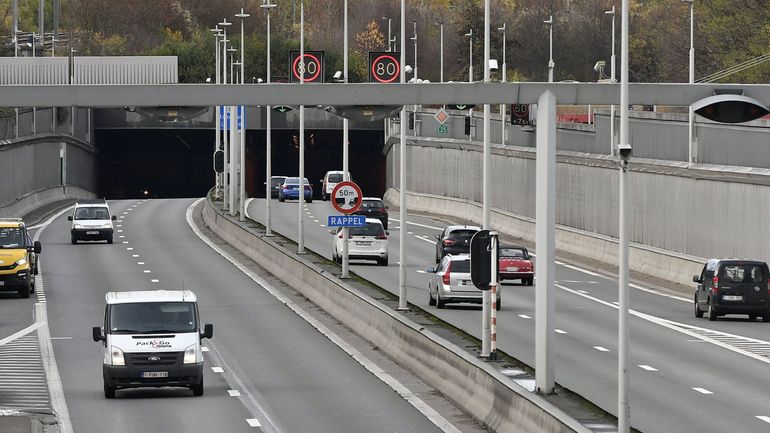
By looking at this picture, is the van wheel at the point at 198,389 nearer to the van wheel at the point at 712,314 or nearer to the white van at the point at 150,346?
the white van at the point at 150,346

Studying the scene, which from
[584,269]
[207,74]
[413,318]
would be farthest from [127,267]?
[207,74]

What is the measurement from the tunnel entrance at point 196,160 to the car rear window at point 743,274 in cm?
8278

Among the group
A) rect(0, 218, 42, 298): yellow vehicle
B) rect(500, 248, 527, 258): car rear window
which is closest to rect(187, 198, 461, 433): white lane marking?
rect(0, 218, 42, 298): yellow vehicle

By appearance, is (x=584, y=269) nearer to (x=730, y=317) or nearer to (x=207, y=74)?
(x=730, y=317)

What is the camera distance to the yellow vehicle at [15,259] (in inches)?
1912

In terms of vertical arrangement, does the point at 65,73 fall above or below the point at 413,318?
above

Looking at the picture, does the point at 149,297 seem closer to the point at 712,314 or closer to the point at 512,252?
the point at 712,314

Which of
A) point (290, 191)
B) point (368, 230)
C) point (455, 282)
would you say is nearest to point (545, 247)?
point (455, 282)

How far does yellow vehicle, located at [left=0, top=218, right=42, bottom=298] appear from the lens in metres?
48.6

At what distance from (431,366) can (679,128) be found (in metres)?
33.1

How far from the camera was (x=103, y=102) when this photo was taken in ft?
78.0

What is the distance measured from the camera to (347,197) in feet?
145

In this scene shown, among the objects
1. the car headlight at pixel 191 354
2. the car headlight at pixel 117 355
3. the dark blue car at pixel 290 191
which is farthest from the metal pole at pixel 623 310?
the dark blue car at pixel 290 191

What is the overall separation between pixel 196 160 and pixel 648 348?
114568 mm
